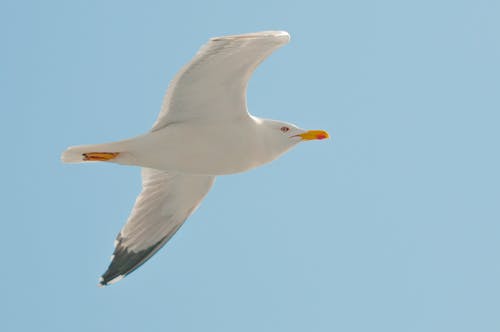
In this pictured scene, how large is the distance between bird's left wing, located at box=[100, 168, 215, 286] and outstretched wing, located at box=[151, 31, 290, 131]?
1246 mm

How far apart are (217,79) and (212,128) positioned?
0.59m

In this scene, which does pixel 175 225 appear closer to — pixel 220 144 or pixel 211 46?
pixel 220 144

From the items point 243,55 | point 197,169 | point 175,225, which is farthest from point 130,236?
point 243,55

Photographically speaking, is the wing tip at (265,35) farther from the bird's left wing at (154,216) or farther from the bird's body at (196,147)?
the bird's left wing at (154,216)

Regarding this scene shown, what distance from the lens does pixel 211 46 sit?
7633 millimetres

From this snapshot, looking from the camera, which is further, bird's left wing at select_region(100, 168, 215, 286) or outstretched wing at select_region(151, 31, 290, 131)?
bird's left wing at select_region(100, 168, 215, 286)

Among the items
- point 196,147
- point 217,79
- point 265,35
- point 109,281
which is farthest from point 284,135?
point 109,281

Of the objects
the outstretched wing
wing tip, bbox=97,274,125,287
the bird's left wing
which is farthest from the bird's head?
wing tip, bbox=97,274,125,287

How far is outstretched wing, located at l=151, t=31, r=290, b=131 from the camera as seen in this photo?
7.58m

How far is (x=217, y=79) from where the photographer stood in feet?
26.4

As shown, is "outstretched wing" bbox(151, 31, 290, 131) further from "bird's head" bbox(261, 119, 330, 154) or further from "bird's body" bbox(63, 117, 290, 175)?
"bird's head" bbox(261, 119, 330, 154)

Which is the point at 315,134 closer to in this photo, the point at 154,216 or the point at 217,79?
the point at 217,79

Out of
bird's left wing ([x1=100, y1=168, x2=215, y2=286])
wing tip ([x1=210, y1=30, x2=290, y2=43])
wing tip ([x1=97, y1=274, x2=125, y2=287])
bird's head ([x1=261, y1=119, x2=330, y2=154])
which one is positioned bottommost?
wing tip ([x1=97, y1=274, x2=125, y2=287])

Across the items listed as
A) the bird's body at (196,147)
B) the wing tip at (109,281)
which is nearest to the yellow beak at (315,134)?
the bird's body at (196,147)
